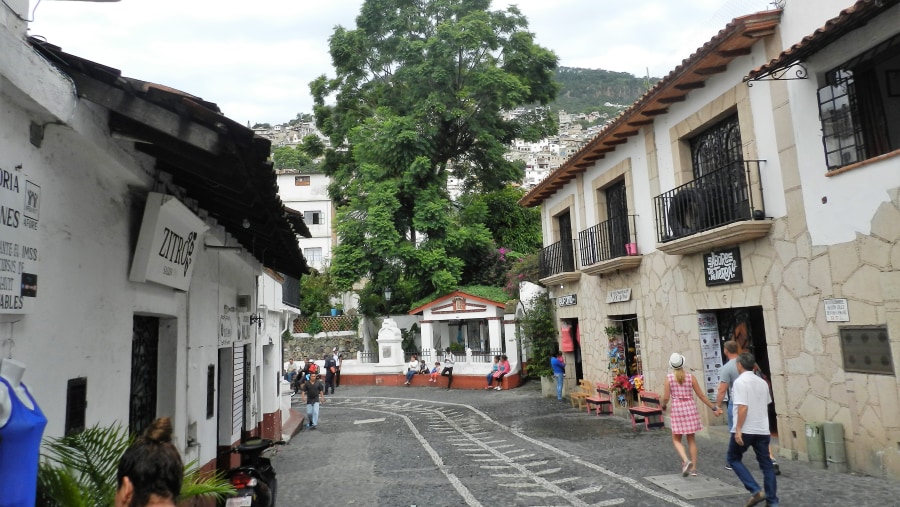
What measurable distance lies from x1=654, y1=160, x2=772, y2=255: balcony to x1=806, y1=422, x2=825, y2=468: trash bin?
8.99 ft

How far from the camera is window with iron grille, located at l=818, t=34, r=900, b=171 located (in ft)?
23.0

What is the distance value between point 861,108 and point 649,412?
6.22 meters

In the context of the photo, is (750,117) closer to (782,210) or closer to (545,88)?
(782,210)

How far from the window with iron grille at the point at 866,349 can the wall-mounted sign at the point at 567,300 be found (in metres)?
8.91

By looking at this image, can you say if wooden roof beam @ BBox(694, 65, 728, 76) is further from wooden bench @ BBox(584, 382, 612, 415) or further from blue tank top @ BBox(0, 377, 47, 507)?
blue tank top @ BBox(0, 377, 47, 507)

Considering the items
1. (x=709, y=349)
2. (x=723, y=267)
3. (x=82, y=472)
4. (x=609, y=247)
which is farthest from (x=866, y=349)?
(x=82, y=472)

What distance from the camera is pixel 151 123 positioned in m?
3.39

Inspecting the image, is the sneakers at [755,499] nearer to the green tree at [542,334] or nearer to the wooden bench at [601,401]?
the wooden bench at [601,401]

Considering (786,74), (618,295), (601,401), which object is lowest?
(601,401)

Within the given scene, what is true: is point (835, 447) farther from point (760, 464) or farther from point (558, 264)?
point (558, 264)

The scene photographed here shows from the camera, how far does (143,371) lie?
5.48 meters

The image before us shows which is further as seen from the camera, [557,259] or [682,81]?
[557,259]

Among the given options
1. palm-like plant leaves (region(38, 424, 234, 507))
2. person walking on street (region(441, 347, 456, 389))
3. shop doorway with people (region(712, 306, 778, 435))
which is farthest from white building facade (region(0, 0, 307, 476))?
person walking on street (region(441, 347, 456, 389))

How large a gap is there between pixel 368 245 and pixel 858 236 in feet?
69.4
